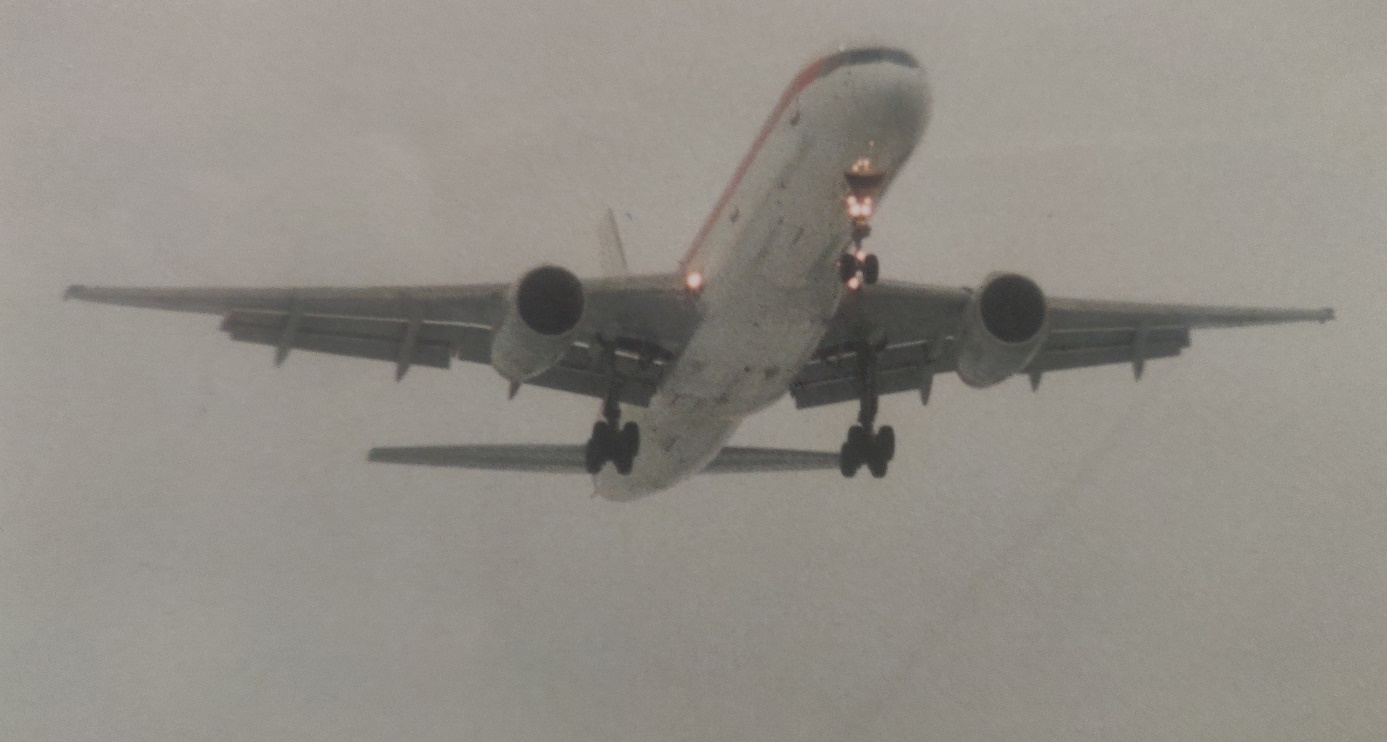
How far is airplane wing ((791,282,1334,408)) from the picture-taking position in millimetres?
25203

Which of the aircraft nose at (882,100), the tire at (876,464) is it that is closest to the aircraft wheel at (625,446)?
the tire at (876,464)

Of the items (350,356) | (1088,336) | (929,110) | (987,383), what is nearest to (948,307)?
(987,383)

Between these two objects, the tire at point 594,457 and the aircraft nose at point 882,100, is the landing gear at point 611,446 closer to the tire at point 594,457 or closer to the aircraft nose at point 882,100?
the tire at point 594,457

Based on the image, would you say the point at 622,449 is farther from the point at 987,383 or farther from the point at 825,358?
the point at 987,383

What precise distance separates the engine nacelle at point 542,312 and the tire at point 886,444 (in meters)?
6.60

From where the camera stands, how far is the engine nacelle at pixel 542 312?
73.3ft

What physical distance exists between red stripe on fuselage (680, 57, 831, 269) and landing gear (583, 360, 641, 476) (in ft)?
10.0

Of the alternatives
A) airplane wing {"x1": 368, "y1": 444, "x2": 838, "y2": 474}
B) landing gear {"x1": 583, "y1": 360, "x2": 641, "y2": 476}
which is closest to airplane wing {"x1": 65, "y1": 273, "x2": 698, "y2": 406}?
landing gear {"x1": 583, "y1": 360, "x2": 641, "y2": 476}

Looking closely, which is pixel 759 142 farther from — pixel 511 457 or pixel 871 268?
pixel 511 457

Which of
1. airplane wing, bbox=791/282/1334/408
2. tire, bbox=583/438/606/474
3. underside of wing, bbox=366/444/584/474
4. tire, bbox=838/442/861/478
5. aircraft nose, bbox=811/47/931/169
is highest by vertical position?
aircraft nose, bbox=811/47/931/169

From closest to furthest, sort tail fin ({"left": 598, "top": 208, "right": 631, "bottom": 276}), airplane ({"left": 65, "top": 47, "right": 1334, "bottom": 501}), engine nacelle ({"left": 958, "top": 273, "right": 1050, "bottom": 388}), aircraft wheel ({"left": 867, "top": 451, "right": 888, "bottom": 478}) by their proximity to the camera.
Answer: airplane ({"left": 65, "top": 47, "right": 1334, "bottom": 501})
engine nacelle ({"left": 958, "top": 273, "right": 1050, "bottom": 388})
aircraft wheel ({"left": 867, "top": 451, "right": 888, "bottom": 478})
tail fin ({"left": 598, "top": 208, "right": 631, "bottom": 276})

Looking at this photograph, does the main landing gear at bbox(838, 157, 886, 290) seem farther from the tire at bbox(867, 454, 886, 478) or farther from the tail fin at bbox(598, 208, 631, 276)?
→ the tail fin at bbox(598, 208, 631, 276)

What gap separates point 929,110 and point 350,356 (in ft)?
39.0

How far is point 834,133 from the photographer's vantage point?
784 inches
